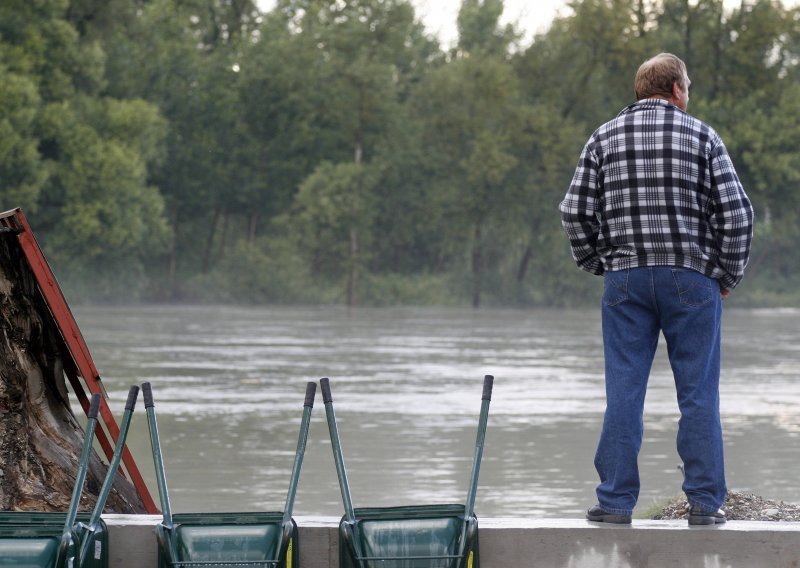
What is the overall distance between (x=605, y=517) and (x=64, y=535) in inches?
70.9

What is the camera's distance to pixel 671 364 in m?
5.39

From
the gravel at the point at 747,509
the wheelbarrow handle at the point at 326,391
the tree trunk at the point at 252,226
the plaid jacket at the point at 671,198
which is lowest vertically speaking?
the tree trunk at the point at 252,226

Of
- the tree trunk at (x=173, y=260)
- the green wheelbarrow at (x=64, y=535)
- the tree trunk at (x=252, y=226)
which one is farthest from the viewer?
the tree trunk at (x=252, y=226)

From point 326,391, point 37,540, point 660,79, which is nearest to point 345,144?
point 660,79

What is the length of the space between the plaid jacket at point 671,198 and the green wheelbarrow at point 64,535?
174 cm

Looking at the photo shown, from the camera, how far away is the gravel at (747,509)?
6770 mm

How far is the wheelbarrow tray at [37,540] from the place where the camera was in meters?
4.77

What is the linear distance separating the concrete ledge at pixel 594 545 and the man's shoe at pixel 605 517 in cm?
9

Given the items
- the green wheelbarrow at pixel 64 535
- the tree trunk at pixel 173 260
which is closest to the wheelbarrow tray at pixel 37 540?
the green wheelbarrow at pixel 64 535

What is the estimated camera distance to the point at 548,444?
13172 mm

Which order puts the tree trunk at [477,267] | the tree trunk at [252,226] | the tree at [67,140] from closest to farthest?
1. the tree at [67,140]
2. the tree trunk at [477,267]
3. the tree trunk at [252,226]

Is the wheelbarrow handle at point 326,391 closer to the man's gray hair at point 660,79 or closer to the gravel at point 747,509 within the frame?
the man's gray hair at point 660,79

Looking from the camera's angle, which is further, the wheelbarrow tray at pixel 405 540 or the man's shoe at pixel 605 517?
the man's shoe at pixel 605 517

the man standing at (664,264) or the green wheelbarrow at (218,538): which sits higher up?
the man standing at (664,264)
